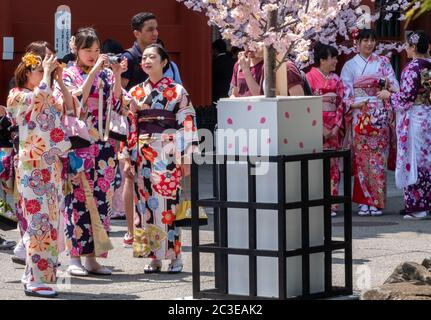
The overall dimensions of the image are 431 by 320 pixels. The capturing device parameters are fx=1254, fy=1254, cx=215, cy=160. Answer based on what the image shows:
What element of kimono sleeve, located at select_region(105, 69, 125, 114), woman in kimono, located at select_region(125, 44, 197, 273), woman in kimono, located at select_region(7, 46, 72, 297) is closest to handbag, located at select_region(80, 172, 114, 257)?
woman in kimono, located at select_region(125, 44, 197, 273)

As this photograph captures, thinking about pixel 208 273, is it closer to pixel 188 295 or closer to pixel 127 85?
pixel 188 295

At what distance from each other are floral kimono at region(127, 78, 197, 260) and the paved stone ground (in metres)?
0.29

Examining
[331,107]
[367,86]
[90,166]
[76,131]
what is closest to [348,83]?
[367,86]

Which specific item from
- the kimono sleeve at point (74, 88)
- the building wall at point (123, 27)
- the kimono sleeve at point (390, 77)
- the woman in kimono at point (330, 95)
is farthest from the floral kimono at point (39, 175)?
the building wall at point (123, 27)

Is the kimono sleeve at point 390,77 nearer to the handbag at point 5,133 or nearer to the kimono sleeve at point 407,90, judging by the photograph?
the kimono sleeve at point 407,90

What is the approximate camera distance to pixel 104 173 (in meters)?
9.57

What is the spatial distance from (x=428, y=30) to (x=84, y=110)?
12.7 meters

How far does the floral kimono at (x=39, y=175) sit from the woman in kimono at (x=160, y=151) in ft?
3.82

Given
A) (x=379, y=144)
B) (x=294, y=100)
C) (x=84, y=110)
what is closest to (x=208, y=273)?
(x=84, y=110)

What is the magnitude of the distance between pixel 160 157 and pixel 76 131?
0.91 meters

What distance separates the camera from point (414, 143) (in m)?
12.9

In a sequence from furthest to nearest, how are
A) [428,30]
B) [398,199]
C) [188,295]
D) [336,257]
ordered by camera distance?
[428,30] → [398,199] → [336,257] → [188,295]

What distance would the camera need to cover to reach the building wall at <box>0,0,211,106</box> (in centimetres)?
1569

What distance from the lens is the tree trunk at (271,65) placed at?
7.89 m
